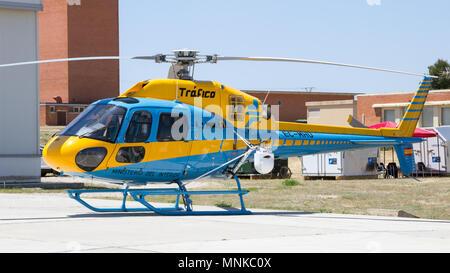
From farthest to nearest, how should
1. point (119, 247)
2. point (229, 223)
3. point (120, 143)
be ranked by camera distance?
point (120, 143), point (229, 223), point (119, 247)

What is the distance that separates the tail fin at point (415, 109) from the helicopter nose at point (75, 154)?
275 inches

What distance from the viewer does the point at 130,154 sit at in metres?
13.4

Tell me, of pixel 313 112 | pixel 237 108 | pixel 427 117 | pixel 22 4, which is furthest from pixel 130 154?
pixel 313 112

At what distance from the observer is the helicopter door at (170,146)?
13648 millimetres

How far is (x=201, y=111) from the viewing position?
14281 mm

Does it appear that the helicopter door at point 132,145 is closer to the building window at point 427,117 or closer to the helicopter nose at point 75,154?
the helicopter nose at point 75,154

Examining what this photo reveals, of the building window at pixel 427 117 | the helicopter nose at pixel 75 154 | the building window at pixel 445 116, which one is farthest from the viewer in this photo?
the building window at pixel 427 117

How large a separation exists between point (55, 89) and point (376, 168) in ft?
138

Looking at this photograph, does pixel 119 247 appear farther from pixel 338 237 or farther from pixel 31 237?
pixel 338 237

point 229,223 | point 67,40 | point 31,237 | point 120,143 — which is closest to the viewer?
point 31,237

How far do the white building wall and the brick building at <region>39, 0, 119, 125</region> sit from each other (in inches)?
1570

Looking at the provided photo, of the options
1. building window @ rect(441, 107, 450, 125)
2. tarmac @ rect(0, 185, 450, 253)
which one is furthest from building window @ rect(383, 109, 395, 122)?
tarmac @ rect(0, 185, 450, 253)

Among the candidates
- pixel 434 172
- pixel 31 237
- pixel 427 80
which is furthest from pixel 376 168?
pixel 31 237

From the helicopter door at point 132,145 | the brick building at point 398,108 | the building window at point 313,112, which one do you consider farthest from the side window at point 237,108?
the building window at point 313,112
